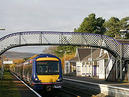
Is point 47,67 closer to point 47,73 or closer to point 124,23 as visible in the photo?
point 47,73

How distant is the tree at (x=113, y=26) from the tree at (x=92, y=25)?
545cm

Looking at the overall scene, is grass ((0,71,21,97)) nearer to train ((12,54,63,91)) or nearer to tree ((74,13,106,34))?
train ((12,54,63,91))

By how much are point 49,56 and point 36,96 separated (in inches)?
174

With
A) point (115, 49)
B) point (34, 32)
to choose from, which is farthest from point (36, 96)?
point (115, 49)

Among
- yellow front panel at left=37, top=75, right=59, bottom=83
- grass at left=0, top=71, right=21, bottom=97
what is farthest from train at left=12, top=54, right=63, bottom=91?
grass at left=0, top=71, right=21, bottom=97

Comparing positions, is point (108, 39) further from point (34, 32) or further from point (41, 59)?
point (41, 59)

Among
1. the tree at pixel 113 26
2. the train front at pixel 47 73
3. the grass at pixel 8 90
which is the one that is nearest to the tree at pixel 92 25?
the tree at pixel 113 26

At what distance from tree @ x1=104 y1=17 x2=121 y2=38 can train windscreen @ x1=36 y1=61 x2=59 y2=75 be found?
60687 millimetres

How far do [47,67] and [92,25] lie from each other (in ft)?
240

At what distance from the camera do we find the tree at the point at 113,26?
80062 mm

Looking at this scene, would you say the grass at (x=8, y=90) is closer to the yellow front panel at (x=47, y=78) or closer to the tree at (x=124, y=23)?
the yellow front panel at (x=47, y=78)

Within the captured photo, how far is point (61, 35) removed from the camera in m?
29.7

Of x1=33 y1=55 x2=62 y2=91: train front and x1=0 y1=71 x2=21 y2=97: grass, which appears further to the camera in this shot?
x1=33 y1=55 x2=62 y2=91: train front

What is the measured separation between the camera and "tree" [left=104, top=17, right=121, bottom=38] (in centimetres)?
8006
